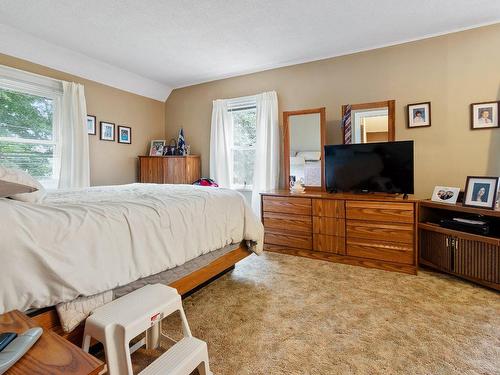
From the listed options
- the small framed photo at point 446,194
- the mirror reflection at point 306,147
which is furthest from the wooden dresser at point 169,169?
the small framed photo at point 446,194

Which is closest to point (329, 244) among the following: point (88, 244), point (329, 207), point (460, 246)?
point (329, 207)

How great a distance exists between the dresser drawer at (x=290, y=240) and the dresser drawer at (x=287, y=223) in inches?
1.9

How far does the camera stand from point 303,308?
6.29 ft

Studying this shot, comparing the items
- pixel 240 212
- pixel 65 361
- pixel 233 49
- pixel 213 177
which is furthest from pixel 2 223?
pixel 213 177

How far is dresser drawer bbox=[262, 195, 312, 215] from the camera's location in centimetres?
300

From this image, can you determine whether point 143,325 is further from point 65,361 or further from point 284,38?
point 284,38

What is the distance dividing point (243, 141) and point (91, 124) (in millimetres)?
2177

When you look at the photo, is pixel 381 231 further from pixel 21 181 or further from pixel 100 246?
pixel 21 181

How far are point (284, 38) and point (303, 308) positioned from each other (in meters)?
2.77

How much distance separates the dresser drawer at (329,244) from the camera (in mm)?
2834

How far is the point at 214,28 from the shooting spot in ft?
9.10

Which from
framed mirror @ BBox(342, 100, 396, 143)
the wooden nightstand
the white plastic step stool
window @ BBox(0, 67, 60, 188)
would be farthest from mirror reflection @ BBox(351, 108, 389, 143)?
window @ BBox(0, 67, 60, 188)

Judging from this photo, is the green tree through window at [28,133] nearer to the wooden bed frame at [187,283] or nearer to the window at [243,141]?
the window at [243,141]

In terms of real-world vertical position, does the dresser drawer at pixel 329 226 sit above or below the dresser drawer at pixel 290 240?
above
